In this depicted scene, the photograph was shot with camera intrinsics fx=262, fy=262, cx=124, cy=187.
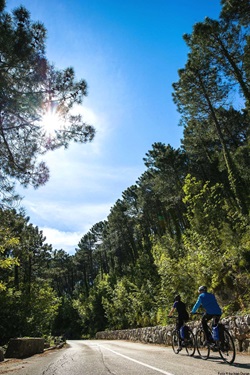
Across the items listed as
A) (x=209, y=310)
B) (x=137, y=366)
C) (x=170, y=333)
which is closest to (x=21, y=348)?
(x=137, y=366)

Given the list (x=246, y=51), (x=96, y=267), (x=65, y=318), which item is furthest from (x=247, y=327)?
(x=96, y=267)

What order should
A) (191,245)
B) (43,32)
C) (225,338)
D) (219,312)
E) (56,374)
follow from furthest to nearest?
(191,245) → (43,32) → (219,312) → (225,338) → (56,374)

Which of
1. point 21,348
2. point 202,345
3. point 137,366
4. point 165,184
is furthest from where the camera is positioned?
point 165,184

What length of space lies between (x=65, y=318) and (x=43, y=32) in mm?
60719

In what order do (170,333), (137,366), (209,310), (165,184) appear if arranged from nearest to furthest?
(137,366) → (209,310) → (170,333) → (165,184)

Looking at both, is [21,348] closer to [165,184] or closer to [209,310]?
[209,310]

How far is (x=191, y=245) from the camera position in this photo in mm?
15398

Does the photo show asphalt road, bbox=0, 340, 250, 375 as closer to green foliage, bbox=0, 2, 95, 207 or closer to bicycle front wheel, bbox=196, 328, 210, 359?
bicycle front wheel, bbox=196, 328, 210, 359

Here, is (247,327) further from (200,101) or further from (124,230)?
(124,230)

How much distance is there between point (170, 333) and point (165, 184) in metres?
20.5

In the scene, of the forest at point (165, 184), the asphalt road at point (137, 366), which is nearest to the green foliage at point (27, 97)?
the forest at point (165, 184)

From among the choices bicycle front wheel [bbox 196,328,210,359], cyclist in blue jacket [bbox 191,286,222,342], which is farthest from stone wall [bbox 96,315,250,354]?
cyclist in blue jacket [bbox 191,286,222,342]

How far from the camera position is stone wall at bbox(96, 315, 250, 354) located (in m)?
7.43

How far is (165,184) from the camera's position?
31875 mm
